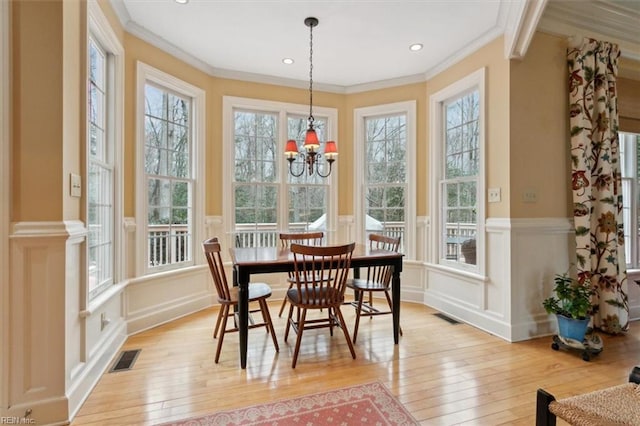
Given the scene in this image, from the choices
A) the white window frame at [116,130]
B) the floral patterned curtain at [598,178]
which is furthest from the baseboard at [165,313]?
the floral patterned curtain at [598,178]

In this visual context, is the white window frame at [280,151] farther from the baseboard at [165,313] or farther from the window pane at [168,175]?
the baseboard at [165,313]

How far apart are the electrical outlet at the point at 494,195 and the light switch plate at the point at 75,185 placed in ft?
11.3

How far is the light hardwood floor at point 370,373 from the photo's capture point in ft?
6.23

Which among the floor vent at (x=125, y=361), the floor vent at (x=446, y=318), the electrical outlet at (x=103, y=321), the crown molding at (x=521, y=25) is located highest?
the crown molding at (x=521, y=25)

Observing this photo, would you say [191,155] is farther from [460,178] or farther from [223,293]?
[460,178]

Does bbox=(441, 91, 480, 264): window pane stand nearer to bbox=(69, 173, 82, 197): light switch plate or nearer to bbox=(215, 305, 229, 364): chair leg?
bbox=(215, 305, 229, 364): chair leg

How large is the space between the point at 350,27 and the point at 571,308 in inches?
126

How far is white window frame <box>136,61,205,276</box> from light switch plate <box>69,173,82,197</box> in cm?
108

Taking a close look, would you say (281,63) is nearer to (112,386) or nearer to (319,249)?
(319,249)

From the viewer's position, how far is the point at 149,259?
3.28 metres

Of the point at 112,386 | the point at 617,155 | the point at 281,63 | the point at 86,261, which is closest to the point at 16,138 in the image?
the point at 86,261

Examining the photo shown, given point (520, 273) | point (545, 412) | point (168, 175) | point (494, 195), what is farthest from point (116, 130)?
point (520, 273)

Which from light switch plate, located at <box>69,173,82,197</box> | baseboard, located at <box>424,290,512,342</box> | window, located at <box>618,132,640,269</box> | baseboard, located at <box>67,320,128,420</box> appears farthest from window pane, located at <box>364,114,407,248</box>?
light switch plate, located at <box>69,173,82,197</box>

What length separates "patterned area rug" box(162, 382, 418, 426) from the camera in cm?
176
